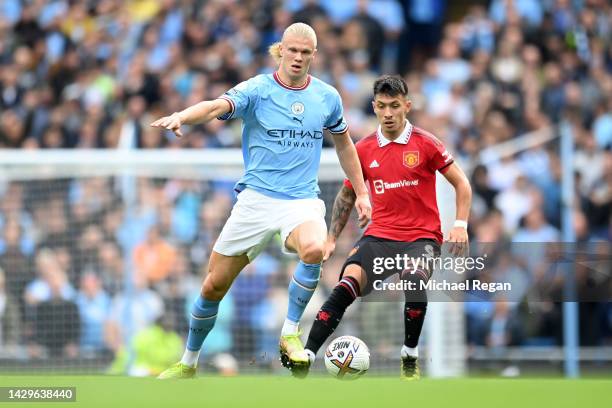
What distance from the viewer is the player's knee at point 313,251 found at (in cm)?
1051

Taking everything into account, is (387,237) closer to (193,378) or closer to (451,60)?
(193,378)

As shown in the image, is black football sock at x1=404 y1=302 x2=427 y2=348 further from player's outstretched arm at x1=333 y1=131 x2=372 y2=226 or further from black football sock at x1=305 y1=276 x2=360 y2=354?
player's outstretched arm at x1=333 y1=131 x2=372 y2=226

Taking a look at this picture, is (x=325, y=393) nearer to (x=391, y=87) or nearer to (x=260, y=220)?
(x=260, y=220)

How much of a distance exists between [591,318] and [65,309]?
20.0 ft

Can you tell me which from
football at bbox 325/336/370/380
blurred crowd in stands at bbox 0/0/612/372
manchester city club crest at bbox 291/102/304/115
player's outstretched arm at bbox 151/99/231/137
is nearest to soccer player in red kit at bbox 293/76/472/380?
football at bbox 325/336/370/380

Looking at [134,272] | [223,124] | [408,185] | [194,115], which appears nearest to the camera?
[194,115]

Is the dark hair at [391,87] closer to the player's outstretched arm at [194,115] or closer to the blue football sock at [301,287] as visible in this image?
the player's outstretched arm at [194,115]

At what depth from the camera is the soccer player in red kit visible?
10.8 m

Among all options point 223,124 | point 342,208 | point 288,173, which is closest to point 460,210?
point 342,208

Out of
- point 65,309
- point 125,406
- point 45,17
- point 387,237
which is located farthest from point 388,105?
point 45,17

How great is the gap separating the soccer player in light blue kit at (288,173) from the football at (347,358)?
28cm

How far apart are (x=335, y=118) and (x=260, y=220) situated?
983 mm

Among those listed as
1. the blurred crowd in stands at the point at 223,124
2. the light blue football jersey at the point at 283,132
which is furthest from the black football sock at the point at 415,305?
the blurred crowd in stands at the point at 223,124

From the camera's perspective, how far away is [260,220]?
423 inches
